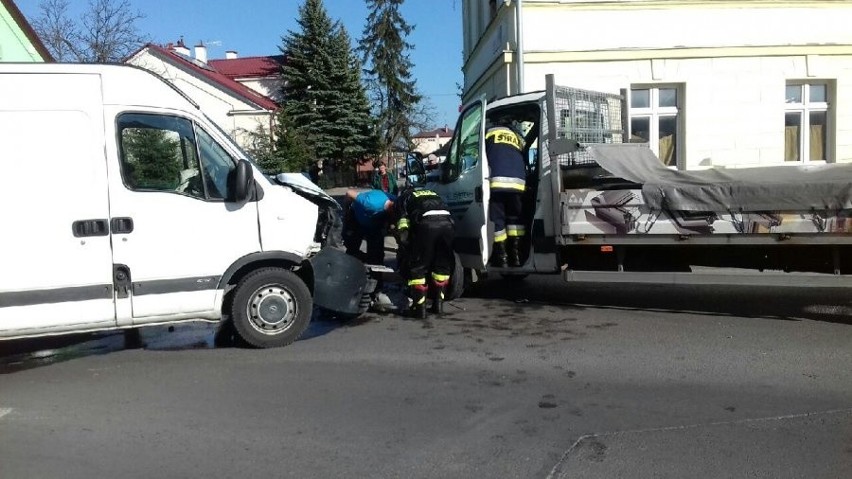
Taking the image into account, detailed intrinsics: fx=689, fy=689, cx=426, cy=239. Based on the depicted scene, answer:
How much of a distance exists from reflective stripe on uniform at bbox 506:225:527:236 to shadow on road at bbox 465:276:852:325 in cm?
99

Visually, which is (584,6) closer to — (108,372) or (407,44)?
(108,372)

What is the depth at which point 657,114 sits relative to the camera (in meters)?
14.6

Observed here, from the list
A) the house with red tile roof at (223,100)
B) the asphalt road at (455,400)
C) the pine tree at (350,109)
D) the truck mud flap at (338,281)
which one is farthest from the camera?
the pine tree at (350,109)

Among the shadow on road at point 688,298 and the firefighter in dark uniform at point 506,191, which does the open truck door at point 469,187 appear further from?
the shadow on road at point 688,298

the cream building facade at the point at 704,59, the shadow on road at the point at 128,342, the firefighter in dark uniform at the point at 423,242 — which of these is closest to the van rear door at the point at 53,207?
the shadow on road at the point at 128,342

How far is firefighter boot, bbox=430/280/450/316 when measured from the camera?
7691 mm

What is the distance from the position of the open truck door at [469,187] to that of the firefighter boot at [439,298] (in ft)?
1.70

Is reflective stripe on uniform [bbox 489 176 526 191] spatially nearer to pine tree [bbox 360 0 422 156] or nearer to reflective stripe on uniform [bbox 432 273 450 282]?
reflective stripe on uniform [bbox 432 273 450 282]

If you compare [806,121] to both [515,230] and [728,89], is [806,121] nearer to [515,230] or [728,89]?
[728,89]

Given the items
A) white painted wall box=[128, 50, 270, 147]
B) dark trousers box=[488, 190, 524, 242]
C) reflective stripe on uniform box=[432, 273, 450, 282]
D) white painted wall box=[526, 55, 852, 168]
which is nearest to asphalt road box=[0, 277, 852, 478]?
reflective stripe on uniform box=[432, 273, 450, 282]

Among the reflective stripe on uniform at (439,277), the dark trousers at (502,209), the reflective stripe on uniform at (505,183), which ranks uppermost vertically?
the reflective stripe on uniform at (505,183)

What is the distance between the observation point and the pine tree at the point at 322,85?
35.5 meters

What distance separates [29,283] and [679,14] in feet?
43.4

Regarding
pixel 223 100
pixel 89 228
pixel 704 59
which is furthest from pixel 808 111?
pixel 223 100
